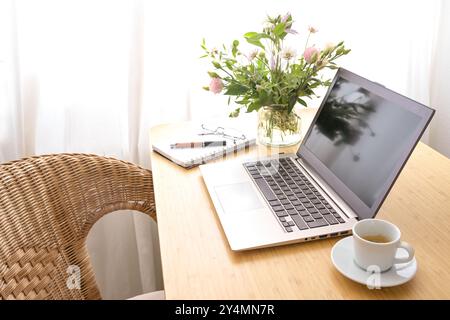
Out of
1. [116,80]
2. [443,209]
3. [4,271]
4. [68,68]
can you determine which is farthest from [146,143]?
[443,209]

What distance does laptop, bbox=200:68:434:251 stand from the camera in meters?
0.84

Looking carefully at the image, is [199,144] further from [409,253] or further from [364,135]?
[409,253]

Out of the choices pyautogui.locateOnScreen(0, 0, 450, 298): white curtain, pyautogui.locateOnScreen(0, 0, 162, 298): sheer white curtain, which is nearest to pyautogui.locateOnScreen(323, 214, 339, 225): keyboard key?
pyautogui.locateOnScreen(0, 0, 450, 298): white curtain

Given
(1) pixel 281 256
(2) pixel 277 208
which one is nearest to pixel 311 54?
(2) pixel 277 208

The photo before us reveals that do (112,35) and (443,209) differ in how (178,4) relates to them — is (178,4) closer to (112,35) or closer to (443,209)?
(112,35)

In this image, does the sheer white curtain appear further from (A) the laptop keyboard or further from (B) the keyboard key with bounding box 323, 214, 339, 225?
(B) the keyboard key with bounding box 323, 214, 339, 225

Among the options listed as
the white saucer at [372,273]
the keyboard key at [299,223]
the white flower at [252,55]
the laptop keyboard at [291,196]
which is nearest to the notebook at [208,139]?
the laptop keyboard at [291,196]

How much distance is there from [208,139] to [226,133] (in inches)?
2.4

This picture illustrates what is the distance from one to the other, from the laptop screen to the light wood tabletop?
0.30 ft

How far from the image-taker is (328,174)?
1.01m
